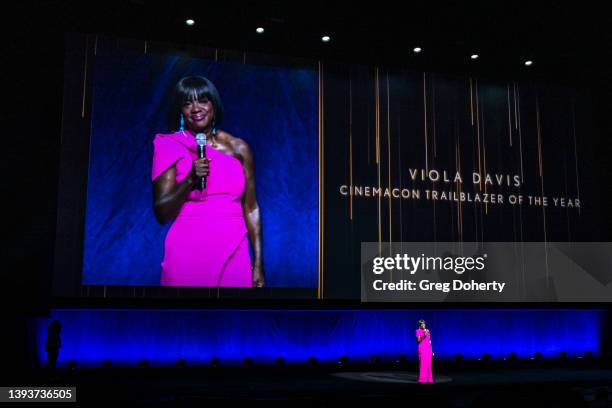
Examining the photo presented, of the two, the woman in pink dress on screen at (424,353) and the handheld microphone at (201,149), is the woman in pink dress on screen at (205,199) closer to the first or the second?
the handheld microphone at (201,149)

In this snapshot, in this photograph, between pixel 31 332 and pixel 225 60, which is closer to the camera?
pixel 31 332

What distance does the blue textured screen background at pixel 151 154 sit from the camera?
12.1 m

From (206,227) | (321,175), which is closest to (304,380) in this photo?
(206,227)

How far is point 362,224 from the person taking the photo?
13.6 meters

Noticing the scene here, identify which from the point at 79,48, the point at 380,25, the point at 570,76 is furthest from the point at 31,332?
the point at 570,76

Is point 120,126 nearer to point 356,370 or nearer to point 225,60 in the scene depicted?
point 225,60

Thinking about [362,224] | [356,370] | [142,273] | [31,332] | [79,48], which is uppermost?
[79,48]

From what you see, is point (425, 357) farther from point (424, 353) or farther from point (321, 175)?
point (321, 175)

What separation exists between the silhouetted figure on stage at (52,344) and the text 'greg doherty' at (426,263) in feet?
20.8

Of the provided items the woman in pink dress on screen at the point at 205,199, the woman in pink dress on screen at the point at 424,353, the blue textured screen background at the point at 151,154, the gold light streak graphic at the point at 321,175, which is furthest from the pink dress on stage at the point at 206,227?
the woman in pink dress on screen at the point at 424,353

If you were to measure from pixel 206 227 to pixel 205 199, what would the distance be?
56 cm

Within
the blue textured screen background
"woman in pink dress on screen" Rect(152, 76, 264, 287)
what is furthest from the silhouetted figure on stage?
"woman in pink dress on screen" Rect(152, 76, 264, 287)

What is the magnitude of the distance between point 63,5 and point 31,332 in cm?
606

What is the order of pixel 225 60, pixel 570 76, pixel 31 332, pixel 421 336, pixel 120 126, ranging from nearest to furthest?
pixel 421 336 → pixel 31 332 → pixel 120 126 → pixel 225 60 → pixel 570 76
